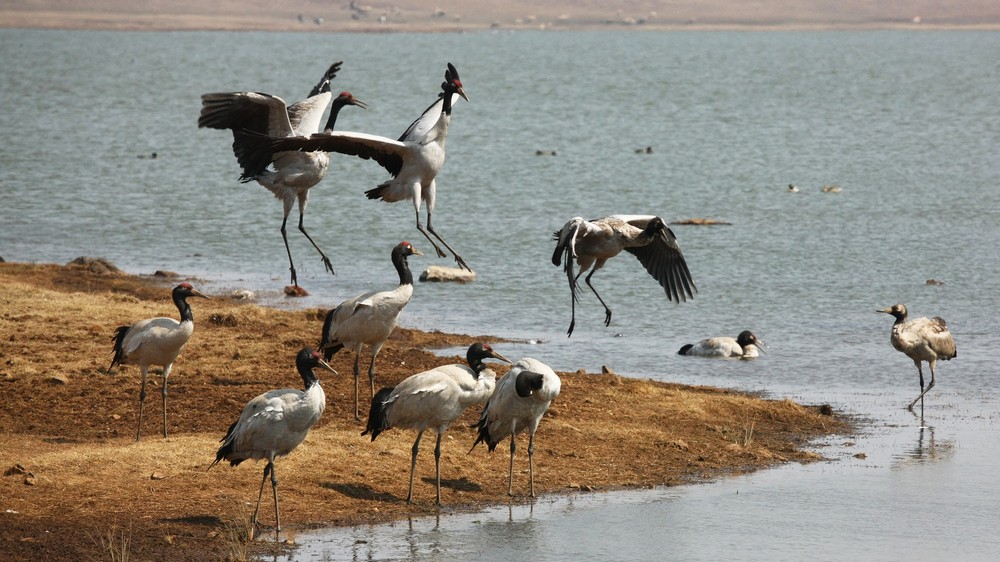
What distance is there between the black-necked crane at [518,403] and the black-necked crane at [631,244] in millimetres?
2955

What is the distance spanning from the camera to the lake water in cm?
991

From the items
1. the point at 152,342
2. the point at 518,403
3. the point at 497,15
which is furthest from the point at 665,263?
the point at 497,15

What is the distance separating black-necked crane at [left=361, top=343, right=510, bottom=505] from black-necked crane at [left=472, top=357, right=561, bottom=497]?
171mm

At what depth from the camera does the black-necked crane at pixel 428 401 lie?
9.85m

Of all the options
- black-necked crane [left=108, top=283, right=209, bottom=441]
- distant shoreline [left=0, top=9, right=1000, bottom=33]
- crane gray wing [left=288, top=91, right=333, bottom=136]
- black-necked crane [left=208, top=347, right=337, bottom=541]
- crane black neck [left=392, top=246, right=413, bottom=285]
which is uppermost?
distant shoreline [left=0, top=9, right=1000, bottom=33]

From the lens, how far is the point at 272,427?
907cm

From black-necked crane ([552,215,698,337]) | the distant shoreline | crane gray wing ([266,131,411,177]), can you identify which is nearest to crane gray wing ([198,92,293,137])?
crane gray wing ([266,131,411,177])

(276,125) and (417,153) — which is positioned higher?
(276,125)

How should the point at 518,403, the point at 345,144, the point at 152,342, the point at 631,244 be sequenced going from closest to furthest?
the point at 518,403 → the point at 152,342 → the point at 345,144 → the point at 631,244

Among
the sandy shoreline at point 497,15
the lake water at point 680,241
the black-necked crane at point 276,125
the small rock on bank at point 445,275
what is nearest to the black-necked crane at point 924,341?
the lake water at point 680,241

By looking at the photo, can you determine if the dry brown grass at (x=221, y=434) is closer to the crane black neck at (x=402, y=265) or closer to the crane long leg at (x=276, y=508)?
the crane long leg at (x=276, y=508)

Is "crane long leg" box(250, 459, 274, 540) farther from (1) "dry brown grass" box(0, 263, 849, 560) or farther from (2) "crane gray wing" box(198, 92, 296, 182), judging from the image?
(2) "crane gray wing" box(198, 92, 296, 182)

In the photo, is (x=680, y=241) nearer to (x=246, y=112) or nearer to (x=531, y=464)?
(x=246, y=112)

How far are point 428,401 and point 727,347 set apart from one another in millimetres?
7401
